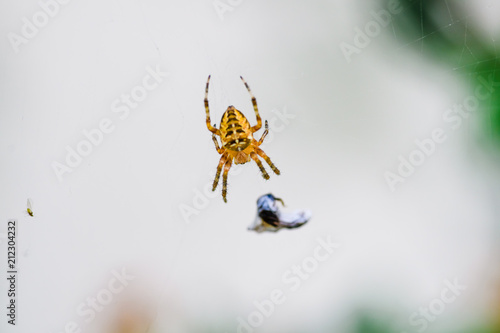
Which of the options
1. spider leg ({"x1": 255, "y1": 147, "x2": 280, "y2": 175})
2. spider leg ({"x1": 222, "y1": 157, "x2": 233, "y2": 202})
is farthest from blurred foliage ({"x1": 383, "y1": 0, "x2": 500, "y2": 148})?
spider leg ({"x1": 222, "y1": 157, "x2": 233, "y2": 202})

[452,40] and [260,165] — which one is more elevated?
[260,165]

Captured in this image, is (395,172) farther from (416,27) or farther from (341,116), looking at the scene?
(416,27)

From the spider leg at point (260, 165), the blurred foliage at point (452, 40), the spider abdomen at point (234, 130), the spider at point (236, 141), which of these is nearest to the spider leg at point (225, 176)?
the spider at point (236, 141)

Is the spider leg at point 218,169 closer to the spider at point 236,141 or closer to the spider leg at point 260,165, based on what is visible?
the spider at point 236,141

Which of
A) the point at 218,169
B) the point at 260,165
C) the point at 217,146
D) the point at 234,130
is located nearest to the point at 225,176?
the point at 218,169

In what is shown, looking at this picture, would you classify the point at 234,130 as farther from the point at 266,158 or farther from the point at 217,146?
the point at 266,158

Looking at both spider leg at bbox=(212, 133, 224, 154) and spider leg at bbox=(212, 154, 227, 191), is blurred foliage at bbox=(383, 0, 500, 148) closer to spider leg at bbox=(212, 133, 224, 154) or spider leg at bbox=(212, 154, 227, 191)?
spider leg at bbox=(212, 133, 224, 154)

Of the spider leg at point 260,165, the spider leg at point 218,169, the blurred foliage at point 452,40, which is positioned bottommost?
the blurred foliage at point 452,40
